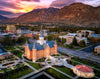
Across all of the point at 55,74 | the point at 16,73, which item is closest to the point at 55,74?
the point at 55,74

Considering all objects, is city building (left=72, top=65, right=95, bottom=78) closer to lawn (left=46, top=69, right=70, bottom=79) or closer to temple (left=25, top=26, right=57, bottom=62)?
lawn (left=46, top=69, right=70, bottom=79)

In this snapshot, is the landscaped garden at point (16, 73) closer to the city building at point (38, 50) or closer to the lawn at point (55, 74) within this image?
the lawn at point (55, 74)

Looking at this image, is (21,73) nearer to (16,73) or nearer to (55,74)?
(16,73)

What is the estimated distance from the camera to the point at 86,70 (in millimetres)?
27328

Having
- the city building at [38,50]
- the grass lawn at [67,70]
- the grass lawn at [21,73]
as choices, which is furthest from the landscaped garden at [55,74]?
the city building at [38,50]

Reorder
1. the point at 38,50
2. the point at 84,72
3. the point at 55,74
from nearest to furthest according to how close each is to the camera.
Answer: the point at 84,72 → the point at 55,74 → the point at 38,50

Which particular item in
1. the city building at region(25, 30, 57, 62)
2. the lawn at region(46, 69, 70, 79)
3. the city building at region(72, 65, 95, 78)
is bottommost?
the lawn at region(46, 69, 70, 79)

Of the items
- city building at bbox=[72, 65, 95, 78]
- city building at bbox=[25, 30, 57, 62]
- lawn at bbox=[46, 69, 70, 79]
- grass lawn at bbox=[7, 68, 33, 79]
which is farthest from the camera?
city building at bbox=[25, 30, 57, 62]

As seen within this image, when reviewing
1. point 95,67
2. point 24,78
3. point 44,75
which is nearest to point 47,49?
point 44,75

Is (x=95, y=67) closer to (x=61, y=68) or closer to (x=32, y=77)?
(x=61, y=68)

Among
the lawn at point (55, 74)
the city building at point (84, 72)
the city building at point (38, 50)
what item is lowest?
the lawn at point (55, 74)

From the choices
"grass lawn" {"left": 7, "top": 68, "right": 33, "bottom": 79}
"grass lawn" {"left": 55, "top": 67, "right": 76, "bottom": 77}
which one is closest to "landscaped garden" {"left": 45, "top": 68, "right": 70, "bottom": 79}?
"grass lawn" {"left": 55, "top": 67, "right": 76, "bottom": 77}

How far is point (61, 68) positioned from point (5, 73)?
1768 centimetres

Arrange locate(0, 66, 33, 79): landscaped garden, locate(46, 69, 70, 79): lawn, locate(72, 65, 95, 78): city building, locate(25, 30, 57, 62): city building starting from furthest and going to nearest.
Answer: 1. locate(25, 30, 57, 62): city building
2. locate(72, 65, 95, 78): city building
3. locate(46, 69, 70, 79): lawn
4. locate(0, 66, 33, 79): landscaped garden
